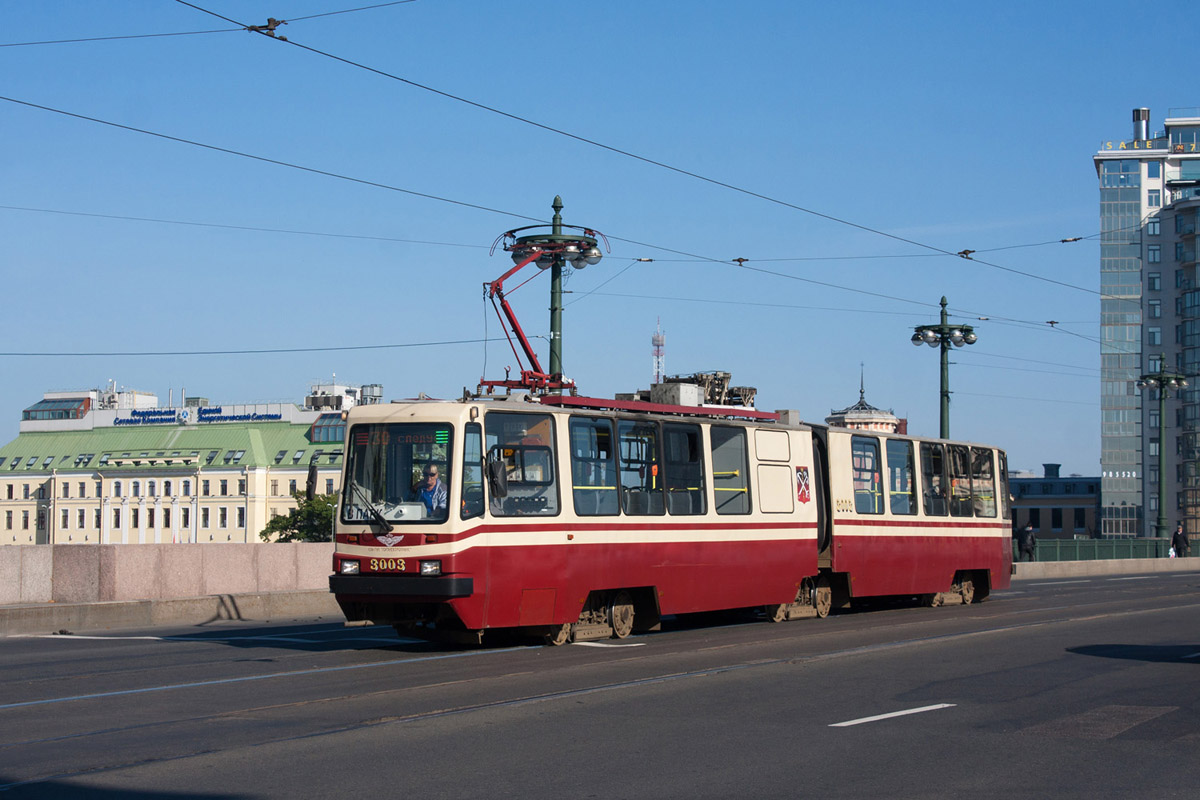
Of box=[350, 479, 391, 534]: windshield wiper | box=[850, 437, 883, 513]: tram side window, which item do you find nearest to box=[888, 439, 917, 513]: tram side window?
box=[850, 437, 883, 513]: tram side window

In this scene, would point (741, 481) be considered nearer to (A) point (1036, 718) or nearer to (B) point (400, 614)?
(B) point (400, 614)

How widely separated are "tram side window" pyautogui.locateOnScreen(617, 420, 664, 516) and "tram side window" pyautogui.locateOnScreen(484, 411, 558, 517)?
1.33 m

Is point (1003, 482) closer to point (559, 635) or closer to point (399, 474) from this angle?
point (559, 635)

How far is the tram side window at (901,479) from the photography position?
23.2 metres

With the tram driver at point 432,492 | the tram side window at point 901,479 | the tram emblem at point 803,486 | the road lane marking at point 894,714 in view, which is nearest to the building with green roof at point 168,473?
the tram side window at point 901,479

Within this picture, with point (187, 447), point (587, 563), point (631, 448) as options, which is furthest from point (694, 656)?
point (187, 447)

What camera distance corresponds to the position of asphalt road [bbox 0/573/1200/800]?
26.9 ft

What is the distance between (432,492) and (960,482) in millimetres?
13116

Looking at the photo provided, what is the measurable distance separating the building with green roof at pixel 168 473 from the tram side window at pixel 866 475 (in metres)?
119

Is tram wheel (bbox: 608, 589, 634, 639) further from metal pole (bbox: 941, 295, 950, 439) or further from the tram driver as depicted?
metal pole (bbox: 941, 295, 950, 439)

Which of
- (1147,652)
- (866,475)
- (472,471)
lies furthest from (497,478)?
(866,475)

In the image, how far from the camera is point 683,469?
60.5 ft

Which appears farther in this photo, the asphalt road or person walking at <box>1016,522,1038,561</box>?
person walking at <box>1016,522,1038,561</box>

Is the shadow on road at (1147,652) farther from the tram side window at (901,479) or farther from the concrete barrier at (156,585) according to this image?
the concrete barrier at (156,585)
